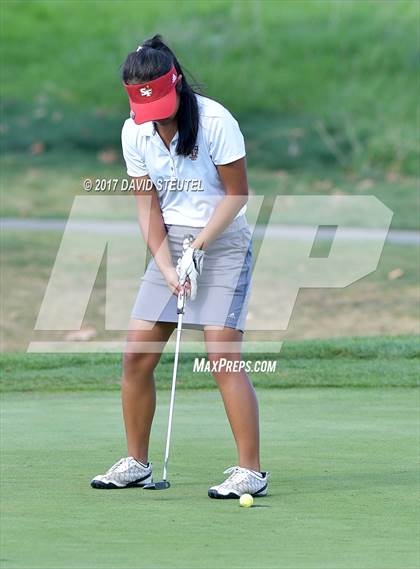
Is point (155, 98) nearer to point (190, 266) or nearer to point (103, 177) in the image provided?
point (190, 266)

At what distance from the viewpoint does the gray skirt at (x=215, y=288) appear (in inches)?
263

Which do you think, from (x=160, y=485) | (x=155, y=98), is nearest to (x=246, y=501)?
(x=160, y=485)

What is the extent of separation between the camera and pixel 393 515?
598 cm

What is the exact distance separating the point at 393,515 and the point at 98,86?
27.5 metres

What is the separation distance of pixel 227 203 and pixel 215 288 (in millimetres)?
400

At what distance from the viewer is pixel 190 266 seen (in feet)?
21.5

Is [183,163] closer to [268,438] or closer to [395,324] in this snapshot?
[268,438]

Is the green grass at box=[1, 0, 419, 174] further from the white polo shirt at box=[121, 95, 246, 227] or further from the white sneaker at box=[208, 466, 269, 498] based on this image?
the white sneaker at box=[208, 466, 269, 498]

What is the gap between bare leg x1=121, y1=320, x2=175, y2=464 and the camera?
22.3 feet

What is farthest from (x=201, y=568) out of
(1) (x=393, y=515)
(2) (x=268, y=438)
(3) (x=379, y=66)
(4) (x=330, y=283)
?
(3) (x=379, y=66)

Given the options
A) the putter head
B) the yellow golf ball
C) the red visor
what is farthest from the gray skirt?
the yellow golf ball

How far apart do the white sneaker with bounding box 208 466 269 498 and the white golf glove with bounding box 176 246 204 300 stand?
2.67 ft

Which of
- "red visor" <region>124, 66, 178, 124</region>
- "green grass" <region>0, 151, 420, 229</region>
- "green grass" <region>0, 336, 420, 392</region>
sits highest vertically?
"red visor" <region>124, 66, 178, 124</region>

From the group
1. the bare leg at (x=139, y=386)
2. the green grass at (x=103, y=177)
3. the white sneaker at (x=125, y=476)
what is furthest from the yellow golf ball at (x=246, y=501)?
the green grass at (x=103, y=177)
